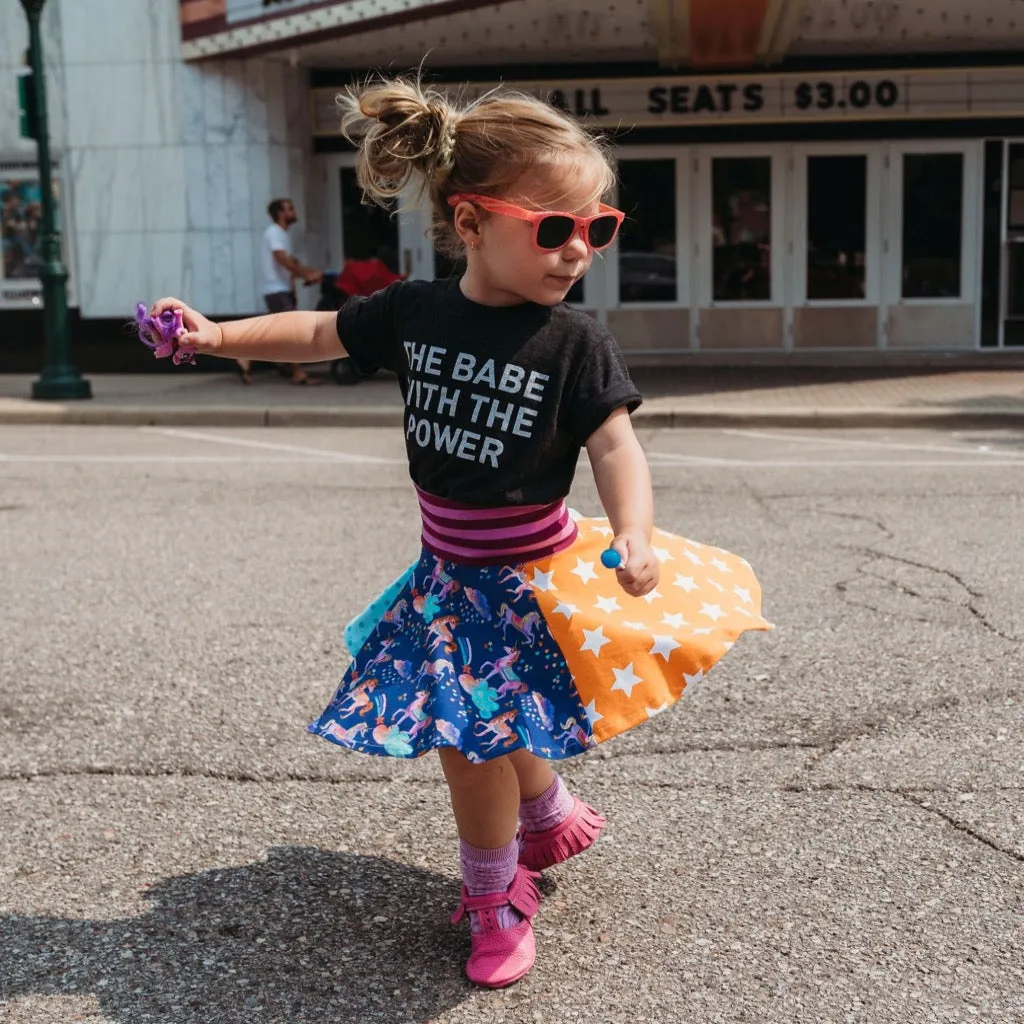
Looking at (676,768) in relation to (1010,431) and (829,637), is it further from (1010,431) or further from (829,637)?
(1010,431)

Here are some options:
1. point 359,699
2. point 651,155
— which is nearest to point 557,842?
point 359,699

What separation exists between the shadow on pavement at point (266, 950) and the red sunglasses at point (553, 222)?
4.48 feet

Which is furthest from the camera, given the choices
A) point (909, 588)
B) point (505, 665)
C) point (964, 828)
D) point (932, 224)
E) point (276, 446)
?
point (932, 224)

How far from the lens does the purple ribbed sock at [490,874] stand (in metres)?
2.79

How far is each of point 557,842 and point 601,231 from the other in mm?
1276

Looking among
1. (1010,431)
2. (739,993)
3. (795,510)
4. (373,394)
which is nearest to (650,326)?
(373,394)

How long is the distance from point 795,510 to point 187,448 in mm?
5081

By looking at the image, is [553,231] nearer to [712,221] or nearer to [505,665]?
[505,665]

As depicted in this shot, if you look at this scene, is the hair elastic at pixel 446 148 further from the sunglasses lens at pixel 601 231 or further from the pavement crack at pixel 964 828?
the pavement crack at pixel 964 828

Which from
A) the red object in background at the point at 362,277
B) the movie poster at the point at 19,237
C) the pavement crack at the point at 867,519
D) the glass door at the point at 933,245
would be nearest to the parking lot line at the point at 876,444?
the pavement crack at the point at 867,519

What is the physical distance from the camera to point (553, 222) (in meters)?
2.62

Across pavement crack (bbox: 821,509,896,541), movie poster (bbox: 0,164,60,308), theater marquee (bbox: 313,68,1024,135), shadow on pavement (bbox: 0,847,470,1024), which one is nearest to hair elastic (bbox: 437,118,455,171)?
shadow on pavement (bbox: 0,847,470,1024)

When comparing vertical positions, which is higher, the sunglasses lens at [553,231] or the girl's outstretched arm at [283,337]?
the sunglasses lens at [553,231]

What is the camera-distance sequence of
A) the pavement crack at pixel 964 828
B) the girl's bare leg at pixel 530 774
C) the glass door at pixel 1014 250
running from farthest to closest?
the glass door at pixel 1014 250 < the pavement crack at pixel 964 828 < the girl's bare leg at pixel 530 774
